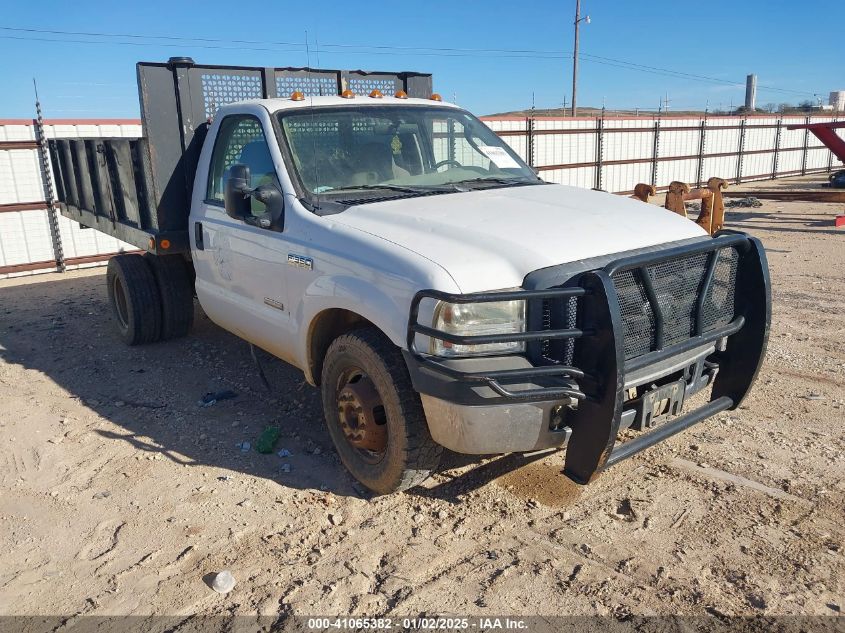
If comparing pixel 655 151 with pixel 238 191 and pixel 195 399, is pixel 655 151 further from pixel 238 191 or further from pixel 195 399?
pixel 238 191

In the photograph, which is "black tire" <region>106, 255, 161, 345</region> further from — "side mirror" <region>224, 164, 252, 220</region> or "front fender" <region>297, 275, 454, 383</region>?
"front fender" <region>297, 275, 454, 383</region>

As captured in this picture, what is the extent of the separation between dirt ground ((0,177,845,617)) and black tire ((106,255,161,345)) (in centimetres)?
104

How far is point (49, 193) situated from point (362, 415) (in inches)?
378

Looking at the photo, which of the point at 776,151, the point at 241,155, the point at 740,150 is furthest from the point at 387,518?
the point at 776,151

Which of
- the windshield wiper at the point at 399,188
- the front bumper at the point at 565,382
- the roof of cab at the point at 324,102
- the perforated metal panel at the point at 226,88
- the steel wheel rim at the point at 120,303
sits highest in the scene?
the perforated metal panel at the point at 226,88

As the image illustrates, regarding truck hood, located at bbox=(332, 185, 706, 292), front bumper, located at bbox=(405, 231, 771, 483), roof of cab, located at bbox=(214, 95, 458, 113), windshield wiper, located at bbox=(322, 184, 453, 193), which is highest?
roof of cab, located at bbox=(214, 95, 458, 113)

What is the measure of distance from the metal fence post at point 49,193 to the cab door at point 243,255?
7120mm

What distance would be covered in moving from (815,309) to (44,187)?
1090 centimetres

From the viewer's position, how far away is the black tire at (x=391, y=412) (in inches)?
136

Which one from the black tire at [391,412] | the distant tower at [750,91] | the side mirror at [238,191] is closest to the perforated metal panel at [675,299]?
the black tire at [391,412]

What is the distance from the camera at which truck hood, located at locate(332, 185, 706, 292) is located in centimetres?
320

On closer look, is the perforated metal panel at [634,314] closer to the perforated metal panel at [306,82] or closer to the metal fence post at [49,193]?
the perforated metal panel at [306,82]

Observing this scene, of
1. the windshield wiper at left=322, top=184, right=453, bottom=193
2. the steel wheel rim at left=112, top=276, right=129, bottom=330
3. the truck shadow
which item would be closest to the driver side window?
the windshield wiper at left=322, top=184, right=453, bottom=193

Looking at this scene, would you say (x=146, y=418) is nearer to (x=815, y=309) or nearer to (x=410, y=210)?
(x=410, y=210)
